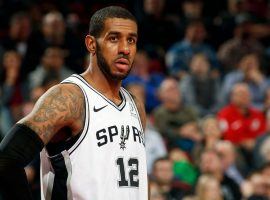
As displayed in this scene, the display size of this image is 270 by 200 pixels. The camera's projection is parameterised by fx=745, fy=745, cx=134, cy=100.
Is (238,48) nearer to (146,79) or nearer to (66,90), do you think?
(146,79)

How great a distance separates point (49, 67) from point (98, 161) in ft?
21.0

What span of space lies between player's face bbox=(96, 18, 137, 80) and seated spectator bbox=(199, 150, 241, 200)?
5.06 metres

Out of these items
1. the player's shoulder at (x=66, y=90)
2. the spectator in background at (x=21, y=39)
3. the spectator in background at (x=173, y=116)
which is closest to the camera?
the player's shoulder at (x=66, y=90)

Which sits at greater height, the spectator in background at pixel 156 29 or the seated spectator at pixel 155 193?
the spectator in background at pixel 156 29

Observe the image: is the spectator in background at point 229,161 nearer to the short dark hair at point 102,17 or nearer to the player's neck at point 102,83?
the player's neck at point 102,83

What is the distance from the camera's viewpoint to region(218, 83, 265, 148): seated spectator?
10234 mm

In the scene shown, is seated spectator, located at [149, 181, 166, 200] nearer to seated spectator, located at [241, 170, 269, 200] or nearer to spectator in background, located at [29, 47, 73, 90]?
seated spectator, located at [241, 170, 269, 200]

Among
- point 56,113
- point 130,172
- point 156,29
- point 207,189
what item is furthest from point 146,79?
point 56,113

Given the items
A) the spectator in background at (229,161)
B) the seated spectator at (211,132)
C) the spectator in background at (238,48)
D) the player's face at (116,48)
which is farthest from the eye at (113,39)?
the spectator in background at (238,48)

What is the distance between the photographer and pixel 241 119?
33.7 feet

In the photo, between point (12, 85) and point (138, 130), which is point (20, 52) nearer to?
point (12, 85)

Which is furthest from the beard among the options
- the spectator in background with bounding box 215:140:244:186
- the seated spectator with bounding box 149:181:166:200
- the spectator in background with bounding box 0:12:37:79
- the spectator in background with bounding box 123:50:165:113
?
the spectator in background with bounding box 0:12:37:79

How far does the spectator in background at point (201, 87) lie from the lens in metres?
10.8

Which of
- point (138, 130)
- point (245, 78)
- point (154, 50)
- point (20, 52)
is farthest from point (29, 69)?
point (138, 130)
